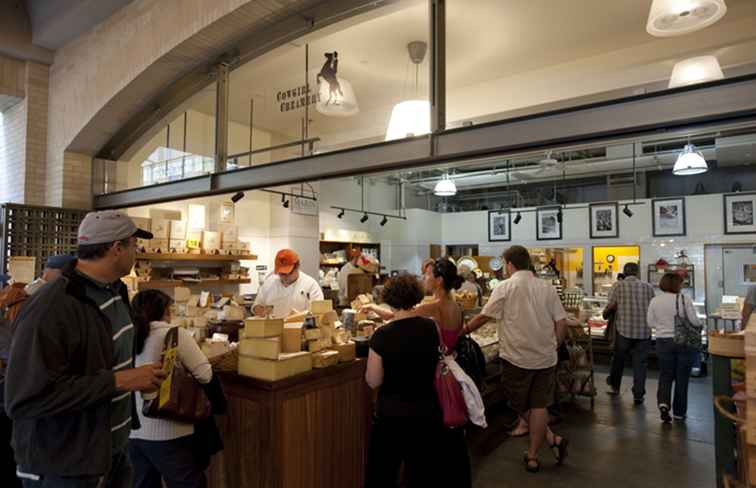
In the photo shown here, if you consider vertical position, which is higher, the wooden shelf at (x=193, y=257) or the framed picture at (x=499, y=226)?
the framed picture at (x=499, y=226)

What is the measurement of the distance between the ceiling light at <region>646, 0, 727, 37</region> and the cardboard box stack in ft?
9.64

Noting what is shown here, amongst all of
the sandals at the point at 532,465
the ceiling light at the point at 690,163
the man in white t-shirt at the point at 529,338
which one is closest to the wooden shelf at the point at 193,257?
the man in white t-shirt at the point at 529,338

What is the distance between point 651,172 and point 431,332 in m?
11.1

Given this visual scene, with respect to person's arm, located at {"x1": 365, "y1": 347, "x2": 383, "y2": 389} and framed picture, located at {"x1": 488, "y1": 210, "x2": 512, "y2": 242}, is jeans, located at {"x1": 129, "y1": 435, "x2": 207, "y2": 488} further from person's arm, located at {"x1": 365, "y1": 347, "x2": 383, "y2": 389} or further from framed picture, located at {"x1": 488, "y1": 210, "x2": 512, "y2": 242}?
framed picture, located at {"x1": 488, "y1": 210, "x2": 512, "y2": 242}

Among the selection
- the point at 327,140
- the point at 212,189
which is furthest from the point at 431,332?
the point at 327,140

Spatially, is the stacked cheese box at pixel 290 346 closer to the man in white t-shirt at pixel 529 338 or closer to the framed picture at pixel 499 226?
the man in white t-shirt at pixel 529 338

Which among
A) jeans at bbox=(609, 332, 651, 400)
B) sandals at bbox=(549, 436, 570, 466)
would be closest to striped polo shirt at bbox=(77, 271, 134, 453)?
sandals at bbox=(549, 436, 570, 466)

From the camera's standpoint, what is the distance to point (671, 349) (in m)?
5.31

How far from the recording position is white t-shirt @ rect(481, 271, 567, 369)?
12.5ft

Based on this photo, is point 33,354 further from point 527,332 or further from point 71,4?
point 71,4

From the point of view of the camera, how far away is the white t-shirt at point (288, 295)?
471 cm

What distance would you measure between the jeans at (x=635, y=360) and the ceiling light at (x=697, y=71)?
150 inches

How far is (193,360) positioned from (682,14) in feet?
11.2

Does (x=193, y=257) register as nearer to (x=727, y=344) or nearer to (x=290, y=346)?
(x=290, y=346)
